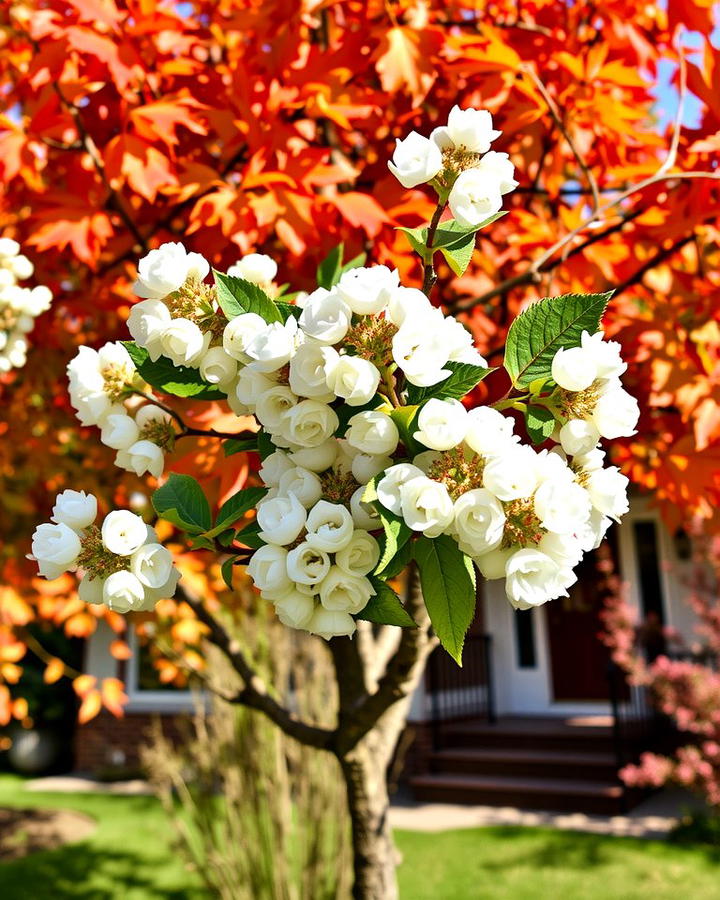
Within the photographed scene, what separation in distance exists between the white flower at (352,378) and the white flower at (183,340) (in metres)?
0.23

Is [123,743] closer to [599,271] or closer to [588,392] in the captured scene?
[599,271]

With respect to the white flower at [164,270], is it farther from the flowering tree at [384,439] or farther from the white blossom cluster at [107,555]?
the white blossom cluster at [107,555]

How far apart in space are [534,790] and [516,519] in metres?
7.66

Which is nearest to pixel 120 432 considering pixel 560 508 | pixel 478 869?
pixel 560 508

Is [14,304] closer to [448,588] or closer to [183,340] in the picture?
[183,340]

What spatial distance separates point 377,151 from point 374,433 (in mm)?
1915

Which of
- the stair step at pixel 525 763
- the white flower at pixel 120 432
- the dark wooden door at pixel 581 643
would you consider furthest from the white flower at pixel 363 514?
the dark wooden door at pixel 581 643

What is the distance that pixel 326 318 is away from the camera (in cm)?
95

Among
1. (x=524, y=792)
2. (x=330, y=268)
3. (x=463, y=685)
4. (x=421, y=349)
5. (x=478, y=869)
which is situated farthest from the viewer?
(x=463, y=685)

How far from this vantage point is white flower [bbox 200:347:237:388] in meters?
1.09

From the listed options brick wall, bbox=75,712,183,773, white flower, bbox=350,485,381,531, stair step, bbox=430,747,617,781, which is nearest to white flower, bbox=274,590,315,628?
white flower, bbox=350,485,381,531

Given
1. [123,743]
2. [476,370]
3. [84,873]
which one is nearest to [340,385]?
[476,370]

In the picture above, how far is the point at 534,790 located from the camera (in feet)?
25.2

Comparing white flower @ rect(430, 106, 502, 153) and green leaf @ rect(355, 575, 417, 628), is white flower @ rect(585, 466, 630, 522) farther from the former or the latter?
white flower @ rect(430, 106, 502, 153)
